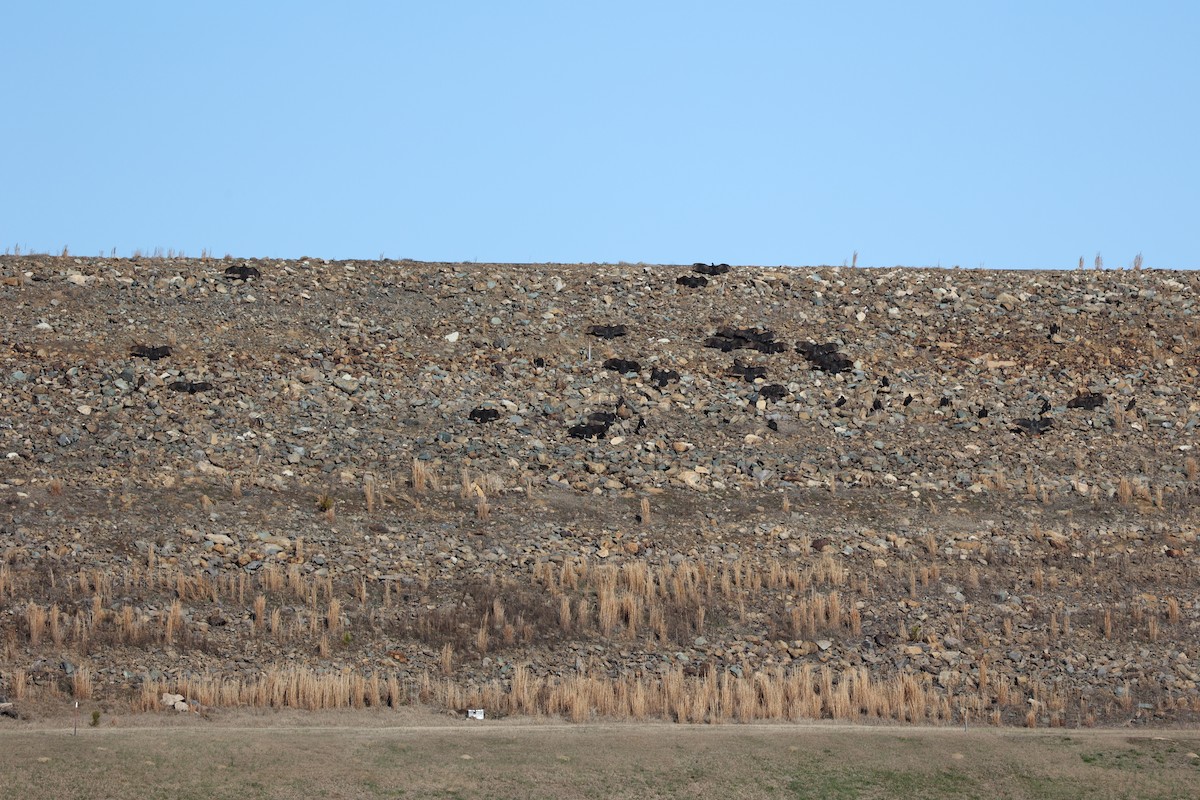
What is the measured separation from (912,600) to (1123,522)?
581 centimetres

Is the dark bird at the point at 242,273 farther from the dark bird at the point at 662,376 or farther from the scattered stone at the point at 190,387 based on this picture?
the dark bird at the point at 662,376

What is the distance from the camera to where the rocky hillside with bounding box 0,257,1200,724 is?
65.7ft

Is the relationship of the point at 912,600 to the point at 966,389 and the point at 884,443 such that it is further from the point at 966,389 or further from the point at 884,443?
the point at 966,389

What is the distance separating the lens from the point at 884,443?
28688mm

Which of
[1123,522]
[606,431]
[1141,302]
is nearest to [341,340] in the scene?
[606,431]

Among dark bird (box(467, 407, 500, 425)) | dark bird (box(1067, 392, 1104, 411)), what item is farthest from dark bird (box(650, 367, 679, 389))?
dark bird (box(1067, 392, 1104, 411))

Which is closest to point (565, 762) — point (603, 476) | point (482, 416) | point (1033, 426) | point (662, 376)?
point (603, 476)

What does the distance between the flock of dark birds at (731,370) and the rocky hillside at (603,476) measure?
0.08 metres

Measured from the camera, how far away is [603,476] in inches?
1048

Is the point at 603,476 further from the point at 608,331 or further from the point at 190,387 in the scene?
the point at 190,387

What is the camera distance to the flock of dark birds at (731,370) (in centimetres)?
2839

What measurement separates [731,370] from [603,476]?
19.4ft

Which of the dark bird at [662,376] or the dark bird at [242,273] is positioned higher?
the dark bird at [242,273]

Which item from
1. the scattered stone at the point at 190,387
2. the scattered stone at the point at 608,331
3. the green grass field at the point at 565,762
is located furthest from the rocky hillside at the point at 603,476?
the green grass field at the point at 565,762
